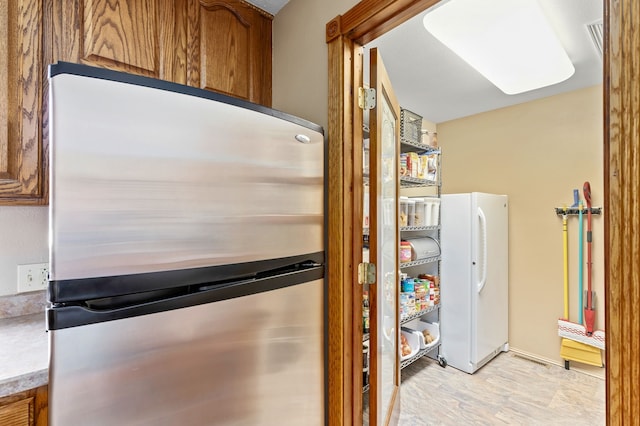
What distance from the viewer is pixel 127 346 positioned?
70 centimetres

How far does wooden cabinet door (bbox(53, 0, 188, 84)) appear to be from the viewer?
1.05 meters

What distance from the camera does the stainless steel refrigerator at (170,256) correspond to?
644 millimetres

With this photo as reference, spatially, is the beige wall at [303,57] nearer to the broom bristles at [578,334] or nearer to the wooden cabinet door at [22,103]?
the wooden cabinet door at [22,103]

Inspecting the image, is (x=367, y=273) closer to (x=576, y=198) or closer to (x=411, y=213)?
(x=411, y=213)

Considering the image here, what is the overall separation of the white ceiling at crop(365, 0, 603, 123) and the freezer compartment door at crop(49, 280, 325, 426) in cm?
167

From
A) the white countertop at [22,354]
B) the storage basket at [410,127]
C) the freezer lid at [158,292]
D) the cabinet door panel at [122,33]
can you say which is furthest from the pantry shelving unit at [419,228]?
the white countertop at [22,354]

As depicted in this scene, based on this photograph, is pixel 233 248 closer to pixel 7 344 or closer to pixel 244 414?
pixel 244 414

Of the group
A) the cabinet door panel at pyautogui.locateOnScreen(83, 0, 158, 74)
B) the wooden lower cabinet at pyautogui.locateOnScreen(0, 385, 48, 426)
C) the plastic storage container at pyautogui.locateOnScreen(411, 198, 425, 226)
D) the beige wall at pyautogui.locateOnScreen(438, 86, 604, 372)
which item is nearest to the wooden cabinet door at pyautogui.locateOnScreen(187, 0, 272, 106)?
the cabinet door panel at pyautogui.locateOnScreen(83, 0, 158, 74)

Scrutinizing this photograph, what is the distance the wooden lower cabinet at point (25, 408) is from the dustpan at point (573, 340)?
134 inches

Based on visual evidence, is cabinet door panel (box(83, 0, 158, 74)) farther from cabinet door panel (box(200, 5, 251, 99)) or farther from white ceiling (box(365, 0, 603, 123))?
white ceiling (box(365, 0, 603, 123))

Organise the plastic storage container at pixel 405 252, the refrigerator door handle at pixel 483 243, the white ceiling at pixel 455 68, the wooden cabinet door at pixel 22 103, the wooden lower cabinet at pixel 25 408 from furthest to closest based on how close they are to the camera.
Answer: the refrigerator door handle at pixel 483 243
the plastic storage container at pixel 405 252
the white ceiling at pixel 455 68
the wooden cabinet door at pixel 22 103
the wooden lower cabinet at pixel 25 408

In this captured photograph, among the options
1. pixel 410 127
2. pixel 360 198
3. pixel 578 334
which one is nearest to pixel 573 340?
pixel 578 334

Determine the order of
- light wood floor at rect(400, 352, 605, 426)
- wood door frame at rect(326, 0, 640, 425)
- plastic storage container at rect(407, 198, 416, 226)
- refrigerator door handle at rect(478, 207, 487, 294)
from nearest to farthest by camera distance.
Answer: wood door frame at rect(326, 0, 640, 425), light wood floor at rect(400, 352, 605, 426), plastic storage container at rect(407, 198, 416, 226), refrigerator door handle at rect(478, 207, 487, 294)

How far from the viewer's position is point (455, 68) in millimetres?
2230
